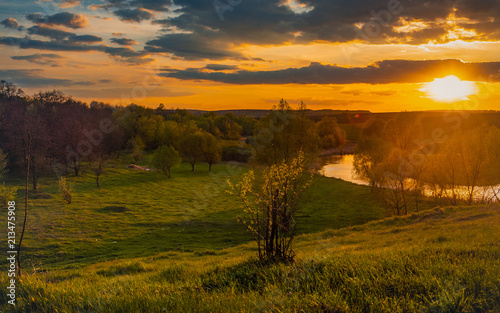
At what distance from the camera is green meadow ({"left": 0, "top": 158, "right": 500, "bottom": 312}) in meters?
5.14

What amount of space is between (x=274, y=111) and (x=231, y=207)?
23146mm

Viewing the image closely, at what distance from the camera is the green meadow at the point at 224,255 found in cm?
514

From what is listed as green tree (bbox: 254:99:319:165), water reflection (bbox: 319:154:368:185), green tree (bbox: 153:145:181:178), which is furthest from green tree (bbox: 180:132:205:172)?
green tree (bbox: 254:99:319:165)

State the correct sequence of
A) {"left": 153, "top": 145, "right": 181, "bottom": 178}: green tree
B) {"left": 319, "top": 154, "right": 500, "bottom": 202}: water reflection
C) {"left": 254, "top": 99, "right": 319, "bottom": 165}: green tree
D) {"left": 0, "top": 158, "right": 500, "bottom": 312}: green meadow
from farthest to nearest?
{"left": 153, "top": 145, "right": 181, "bottom": 178}: green tree, {"left": 319, "top": 154, "right": 500, "bottom": 202}: water reflection, {"left": 254, "top": 99, "right": 319, "bottom": 165}: green tree, {"left": 0, "top": 158, "right": 500, "bottom": 312}: green meadow

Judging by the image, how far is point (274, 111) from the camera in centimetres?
3466

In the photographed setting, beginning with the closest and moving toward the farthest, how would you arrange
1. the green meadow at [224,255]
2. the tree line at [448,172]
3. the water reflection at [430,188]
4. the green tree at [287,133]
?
the green meadow at [224,255], the green tree at [287,133], the tree line at [448,172], the water reflection at [430,188]

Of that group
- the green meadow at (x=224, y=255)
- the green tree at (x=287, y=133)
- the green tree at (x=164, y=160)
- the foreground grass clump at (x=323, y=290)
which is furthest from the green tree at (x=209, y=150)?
the foreground grass clump at (x=323, y=290)

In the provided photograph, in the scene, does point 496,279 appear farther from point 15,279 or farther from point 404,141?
point 404,141

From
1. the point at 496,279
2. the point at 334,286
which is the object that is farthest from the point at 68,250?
the point at 496,279

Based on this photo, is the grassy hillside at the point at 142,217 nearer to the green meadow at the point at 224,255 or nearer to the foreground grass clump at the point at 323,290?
the green meadow at the point at 224,255

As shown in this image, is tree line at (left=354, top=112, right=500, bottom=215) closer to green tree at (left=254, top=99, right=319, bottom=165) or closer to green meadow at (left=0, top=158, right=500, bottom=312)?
green meadow at (left=0, top=158, right=500, bottom=312)

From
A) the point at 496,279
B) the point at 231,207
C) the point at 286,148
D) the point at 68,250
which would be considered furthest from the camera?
the point at 231,207

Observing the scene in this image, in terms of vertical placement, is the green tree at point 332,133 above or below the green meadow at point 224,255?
above

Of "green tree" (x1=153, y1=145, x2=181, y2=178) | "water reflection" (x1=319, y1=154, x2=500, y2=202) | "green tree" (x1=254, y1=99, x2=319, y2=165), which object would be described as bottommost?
"water reflection" (x1=319, y1=154, x2=500, y2=202)
